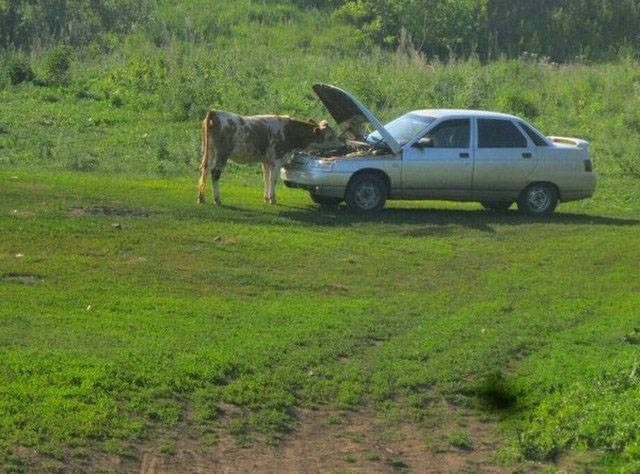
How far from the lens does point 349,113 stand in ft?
77.8

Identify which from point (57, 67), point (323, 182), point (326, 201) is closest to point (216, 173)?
point (323, 182)

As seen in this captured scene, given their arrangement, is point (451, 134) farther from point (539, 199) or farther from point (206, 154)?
point (206, 154)

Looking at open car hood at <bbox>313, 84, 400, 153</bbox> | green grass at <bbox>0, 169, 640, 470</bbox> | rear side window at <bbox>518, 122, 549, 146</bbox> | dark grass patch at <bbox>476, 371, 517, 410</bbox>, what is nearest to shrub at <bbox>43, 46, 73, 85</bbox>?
green grass at <bbox>0, 169, 640, 470</bbox>

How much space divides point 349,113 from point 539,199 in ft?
11.5

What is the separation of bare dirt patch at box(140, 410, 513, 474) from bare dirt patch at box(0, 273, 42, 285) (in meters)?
4.82

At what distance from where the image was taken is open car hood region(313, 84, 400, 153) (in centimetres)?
2245

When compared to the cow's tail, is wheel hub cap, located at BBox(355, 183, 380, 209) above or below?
below

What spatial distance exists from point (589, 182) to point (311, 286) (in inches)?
347

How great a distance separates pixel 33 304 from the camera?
46.5 feet

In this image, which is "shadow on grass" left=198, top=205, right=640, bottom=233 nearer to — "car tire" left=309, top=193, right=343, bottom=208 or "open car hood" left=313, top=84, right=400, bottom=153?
"car tire" left=309, top=193, right=343, bottom=208

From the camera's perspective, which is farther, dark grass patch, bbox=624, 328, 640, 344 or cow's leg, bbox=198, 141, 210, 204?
cow's leg, bbox=198, 141, 210, 204

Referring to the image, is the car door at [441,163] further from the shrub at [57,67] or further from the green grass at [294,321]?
the shrub at [57,67]

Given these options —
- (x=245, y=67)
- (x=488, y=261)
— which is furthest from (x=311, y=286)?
(x=245, y=67)

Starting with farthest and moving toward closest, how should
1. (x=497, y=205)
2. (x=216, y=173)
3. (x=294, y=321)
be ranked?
(x=497, y=205) < (x=216, y=173) < (x=294, y=321)
